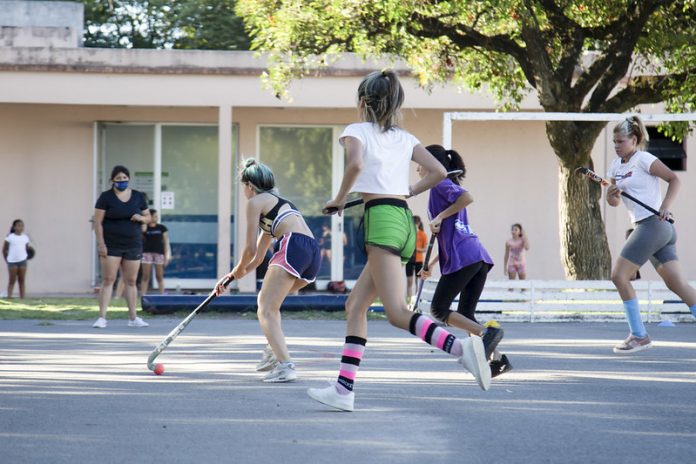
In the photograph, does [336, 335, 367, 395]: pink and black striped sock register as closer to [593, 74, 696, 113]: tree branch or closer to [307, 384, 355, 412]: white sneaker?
[307, 384, 355, 412]: white sneaker

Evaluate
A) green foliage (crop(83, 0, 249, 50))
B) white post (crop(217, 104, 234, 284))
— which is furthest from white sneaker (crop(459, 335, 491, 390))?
green foliage (crop(83, 0, 249, 50))

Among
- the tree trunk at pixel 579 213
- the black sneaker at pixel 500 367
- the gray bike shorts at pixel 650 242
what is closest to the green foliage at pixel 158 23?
the tree trunk at pixel 579 213

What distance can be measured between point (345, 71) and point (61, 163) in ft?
19.3

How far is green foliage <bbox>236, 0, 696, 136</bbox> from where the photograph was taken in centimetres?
1688

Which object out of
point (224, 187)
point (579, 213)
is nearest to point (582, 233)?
point (579, 213)

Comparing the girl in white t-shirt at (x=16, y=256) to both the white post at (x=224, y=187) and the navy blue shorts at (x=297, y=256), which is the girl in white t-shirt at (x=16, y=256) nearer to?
the white post at (x=224, y=187)

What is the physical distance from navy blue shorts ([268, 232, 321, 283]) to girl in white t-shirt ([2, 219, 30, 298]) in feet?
43.6

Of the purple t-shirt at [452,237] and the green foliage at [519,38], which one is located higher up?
the green foliage at [519,38]

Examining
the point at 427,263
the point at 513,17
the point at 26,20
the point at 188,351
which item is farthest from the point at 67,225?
the point at 427,263

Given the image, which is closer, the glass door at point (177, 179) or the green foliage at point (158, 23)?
the glass door at point (177, 179)

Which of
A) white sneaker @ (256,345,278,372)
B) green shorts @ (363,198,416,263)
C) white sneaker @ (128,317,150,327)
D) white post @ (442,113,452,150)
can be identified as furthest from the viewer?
white post @ (442,113,452,150)

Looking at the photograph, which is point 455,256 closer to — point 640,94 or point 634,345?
point 634,345

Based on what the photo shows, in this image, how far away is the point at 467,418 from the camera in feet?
21.4

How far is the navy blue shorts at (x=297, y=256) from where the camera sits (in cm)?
802
